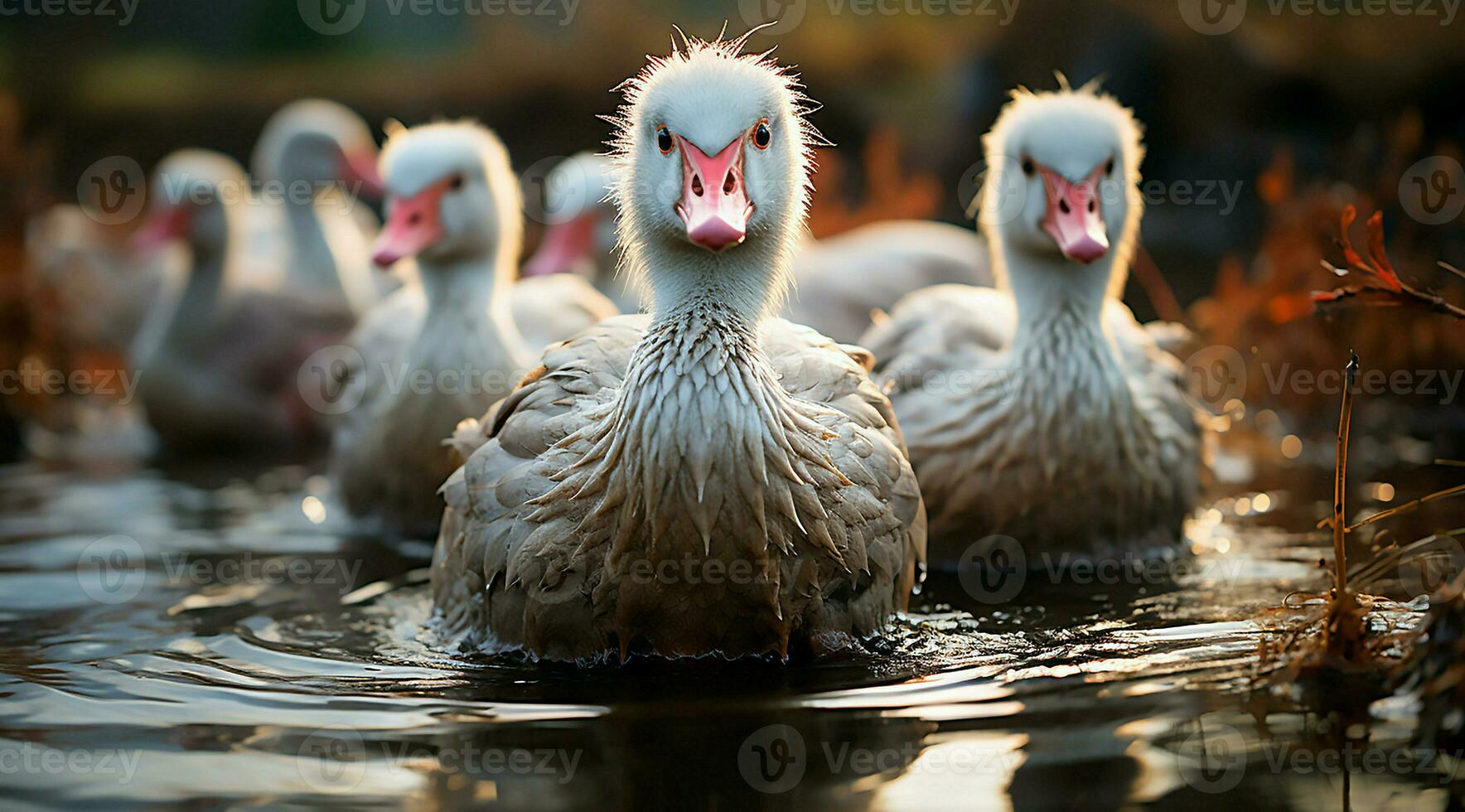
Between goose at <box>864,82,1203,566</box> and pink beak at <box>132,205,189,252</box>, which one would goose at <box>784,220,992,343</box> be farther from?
pink beak at <box>132,205,189,252</box>

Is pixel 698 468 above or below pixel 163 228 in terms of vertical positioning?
below

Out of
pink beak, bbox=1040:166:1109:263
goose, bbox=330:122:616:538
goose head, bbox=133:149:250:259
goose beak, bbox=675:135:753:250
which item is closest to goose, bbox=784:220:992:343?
goose, bbox=330:122:616:538

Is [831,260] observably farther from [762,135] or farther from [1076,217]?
[762,135]

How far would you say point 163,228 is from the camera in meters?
9.81

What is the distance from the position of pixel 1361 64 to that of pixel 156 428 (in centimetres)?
891

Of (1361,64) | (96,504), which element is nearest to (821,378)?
(96,504)

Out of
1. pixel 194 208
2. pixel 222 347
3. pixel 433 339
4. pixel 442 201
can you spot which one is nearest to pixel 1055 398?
pixel 433 339

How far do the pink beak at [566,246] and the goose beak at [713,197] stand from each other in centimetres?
487

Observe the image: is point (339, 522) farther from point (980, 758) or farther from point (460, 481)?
point (980, 758)

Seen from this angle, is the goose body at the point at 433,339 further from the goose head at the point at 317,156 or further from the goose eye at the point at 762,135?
the goose head at the point at 317,156

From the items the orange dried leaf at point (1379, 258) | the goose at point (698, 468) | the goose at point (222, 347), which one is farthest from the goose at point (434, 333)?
the orange dried leaf at point (1379, 258)

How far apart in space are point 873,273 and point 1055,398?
2.69 metres

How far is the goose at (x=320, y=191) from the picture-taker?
9945mm

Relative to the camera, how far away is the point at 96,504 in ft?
24.5
